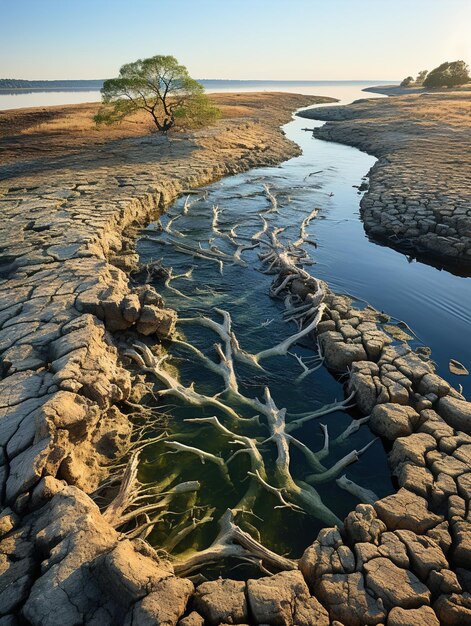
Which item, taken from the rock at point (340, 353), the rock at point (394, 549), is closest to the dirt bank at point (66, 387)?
the rock at point (394, 549)

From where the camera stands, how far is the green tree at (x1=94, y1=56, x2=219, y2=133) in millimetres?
20156

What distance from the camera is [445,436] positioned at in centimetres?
475

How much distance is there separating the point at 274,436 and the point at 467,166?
16352 mm

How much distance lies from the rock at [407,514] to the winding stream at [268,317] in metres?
0.57

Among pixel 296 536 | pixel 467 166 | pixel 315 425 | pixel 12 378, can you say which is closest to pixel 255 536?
pixel 296 536

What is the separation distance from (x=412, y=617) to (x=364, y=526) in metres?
0.76

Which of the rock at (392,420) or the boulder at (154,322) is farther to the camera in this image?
the boulder at (154,322)

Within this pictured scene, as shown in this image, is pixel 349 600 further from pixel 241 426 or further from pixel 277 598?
pixel 241 426

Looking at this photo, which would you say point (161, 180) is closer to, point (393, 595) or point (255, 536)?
point (255, 536)

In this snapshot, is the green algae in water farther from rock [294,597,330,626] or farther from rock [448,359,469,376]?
rock [448,359,469,376]

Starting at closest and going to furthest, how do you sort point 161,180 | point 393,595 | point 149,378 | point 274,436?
point 393,595 → point 274,436 → point 149,378 → point 161,180

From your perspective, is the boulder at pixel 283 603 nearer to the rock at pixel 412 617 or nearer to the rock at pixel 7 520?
the rock at pixel 412 617

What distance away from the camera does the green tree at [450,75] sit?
195 feet

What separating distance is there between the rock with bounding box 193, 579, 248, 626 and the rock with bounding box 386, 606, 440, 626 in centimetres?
108
